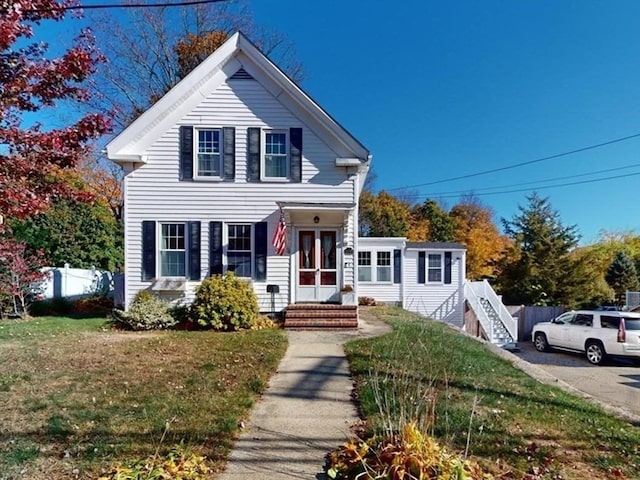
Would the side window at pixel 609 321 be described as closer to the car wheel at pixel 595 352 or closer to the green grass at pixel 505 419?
the car wheel at pixel 595 352

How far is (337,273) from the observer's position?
12203mm

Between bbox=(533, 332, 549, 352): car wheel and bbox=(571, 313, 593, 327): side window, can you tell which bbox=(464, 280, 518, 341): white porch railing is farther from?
bbox=(571, 313, 593, 327): side window

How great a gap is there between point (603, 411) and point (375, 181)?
35.2 m

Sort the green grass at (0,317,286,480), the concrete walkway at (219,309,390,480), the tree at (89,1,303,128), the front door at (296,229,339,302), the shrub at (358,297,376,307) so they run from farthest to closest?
1. the tree at (89,1,303,128)
2. the shrub at (358,297,376,307)
3. the front door at (296,229,339,302)
4. the green grass at (0,317,286,480)
5. the concrete walkway at (219,309,390,480)

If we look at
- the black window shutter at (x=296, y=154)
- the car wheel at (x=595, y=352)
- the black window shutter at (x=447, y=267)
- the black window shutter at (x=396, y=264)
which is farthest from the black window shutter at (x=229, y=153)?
the car wheel at (x=595, y=352)

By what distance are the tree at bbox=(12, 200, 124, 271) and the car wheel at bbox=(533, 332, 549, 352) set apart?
1958cm

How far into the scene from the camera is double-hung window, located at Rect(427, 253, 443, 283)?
19297mm

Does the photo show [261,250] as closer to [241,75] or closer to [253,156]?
[253,156]

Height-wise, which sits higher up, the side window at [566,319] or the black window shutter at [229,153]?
the black window shutter at [229,153]

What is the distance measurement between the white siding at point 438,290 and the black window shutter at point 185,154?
11.4 m

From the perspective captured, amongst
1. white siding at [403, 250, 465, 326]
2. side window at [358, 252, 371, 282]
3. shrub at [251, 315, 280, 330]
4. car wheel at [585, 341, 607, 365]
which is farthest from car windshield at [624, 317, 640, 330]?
shrub at [251, 315, 280, 330]

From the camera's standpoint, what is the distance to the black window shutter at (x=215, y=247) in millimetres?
11711

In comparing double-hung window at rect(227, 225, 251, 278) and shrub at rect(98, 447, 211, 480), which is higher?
double-hung window at rect(227, 225, 251, 278)

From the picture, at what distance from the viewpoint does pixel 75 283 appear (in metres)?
15.8
